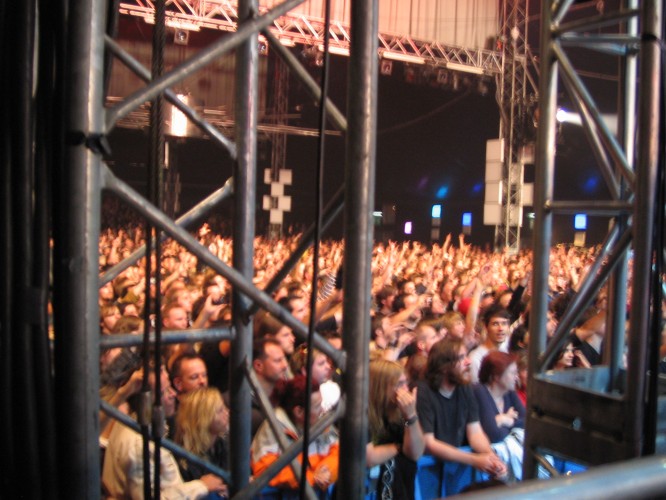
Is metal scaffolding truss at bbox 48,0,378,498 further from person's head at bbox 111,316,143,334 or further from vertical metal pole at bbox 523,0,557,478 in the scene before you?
person's head at bbox 111,316,143,334

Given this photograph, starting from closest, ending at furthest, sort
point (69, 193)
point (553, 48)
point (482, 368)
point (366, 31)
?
1. point (69, 193)
2. point (366, 31)
3. point (553, 48)
4. point (482, 368)

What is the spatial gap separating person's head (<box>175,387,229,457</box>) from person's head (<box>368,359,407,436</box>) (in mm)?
699

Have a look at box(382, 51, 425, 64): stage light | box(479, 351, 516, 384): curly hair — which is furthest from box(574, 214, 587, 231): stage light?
box(479, 351, 516, 384): curly hair

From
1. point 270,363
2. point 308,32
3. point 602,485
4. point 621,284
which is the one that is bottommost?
point 270,363

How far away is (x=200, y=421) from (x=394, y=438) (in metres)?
0.92

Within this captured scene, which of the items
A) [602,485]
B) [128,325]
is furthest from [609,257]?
[128,325]

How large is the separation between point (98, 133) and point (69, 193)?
12 centimetres

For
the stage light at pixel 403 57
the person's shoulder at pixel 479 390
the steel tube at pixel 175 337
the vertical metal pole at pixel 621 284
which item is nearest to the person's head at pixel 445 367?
the person's shoulder at pixel 479 390

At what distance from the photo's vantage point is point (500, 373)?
4.08 m

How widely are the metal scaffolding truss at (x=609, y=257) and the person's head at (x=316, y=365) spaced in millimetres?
1187

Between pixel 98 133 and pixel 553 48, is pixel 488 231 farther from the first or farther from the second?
pixel 98 133

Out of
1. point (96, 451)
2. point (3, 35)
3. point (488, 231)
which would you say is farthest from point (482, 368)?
point (488, 231)

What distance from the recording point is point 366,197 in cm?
171

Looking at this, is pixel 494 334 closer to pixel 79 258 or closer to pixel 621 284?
pixel 621 284
